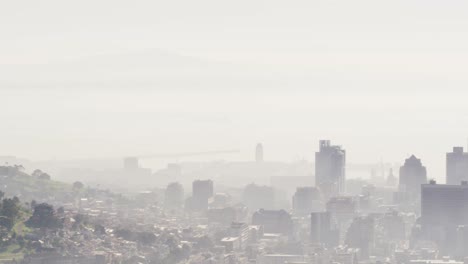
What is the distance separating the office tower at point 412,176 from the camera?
140 metres

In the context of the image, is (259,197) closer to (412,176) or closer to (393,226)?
(412,176)

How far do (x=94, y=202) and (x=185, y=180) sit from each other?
79.8 m

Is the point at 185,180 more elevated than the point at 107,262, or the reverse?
the point at 185,180

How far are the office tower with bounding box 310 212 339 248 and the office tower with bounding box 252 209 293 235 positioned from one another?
3279 millimetres

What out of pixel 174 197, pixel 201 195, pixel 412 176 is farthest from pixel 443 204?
pixel 174 197

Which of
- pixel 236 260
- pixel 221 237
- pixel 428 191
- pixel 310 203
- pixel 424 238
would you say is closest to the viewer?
pixel 236 260

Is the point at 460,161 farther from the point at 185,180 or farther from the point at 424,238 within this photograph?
the point at 185,180

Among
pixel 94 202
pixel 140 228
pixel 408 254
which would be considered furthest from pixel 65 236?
pixel 94 202

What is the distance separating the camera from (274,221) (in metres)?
107

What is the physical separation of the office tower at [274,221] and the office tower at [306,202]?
17946 mm

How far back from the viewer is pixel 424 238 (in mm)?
103375

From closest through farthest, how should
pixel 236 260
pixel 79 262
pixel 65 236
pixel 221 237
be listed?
pixel 79 262 → pixel 65 236 → pixel 236 260 → pixel 221 237

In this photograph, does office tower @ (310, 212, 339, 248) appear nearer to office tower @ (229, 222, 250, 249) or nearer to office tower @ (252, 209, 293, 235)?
office tower @ (252, 209, 293, 235)

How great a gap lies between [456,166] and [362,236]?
40.9 metres
